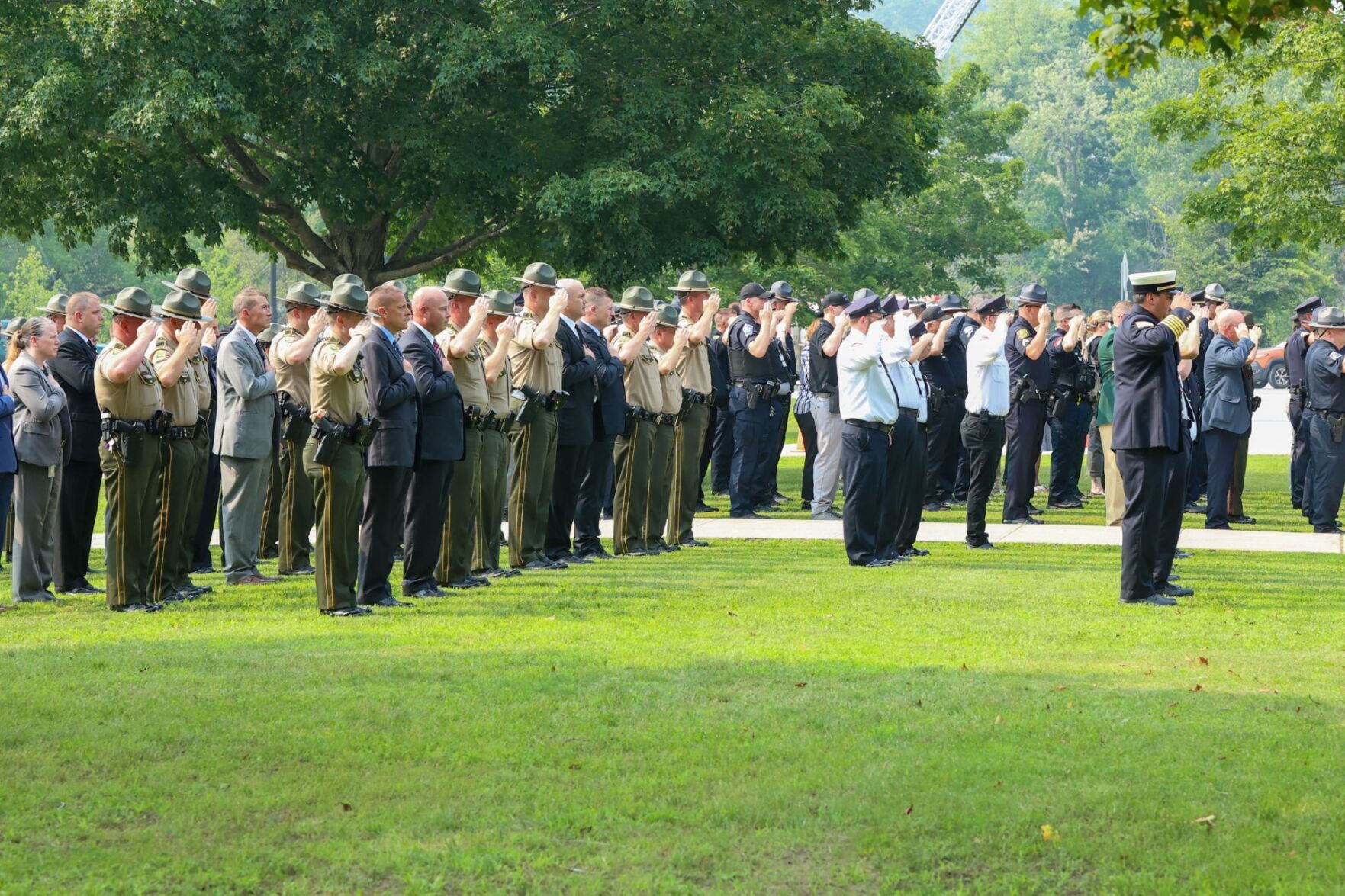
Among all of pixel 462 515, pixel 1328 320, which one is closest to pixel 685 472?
pixel 462 515

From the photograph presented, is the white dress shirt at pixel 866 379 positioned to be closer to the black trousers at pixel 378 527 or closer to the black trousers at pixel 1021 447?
the black trousers at pixel 378 527

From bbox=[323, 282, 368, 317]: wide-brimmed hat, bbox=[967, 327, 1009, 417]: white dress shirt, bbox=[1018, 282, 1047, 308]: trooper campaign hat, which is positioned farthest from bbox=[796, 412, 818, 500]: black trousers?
bbox=[323, 282, 368, 317]: wide-brimmed hat

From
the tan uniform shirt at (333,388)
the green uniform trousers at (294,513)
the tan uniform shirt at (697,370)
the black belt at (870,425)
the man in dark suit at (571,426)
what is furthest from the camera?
the tan uniform shirt at (697,370)

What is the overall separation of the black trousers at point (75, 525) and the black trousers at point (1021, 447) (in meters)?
8.65

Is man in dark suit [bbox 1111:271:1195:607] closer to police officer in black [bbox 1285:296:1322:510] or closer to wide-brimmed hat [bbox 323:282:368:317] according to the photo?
wide-brimmed hat [bbox 323:282:368:317]

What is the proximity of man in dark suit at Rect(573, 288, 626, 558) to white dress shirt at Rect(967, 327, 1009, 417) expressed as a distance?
10.5 ft

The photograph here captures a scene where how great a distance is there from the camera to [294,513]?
41.7ft

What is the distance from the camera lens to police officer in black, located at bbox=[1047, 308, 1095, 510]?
17844 millimetres

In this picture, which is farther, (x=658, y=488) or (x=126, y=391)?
(x=658, y=488)

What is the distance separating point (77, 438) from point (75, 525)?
60cm

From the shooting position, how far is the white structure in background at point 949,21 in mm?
116812

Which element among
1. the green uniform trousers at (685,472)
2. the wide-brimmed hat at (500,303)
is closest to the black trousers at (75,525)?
the wide-brimmed hat at (500,303)

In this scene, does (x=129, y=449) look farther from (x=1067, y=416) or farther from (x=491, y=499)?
(x=1067, y=416)

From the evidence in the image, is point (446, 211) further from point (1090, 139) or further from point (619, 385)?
point (1090, 139)
